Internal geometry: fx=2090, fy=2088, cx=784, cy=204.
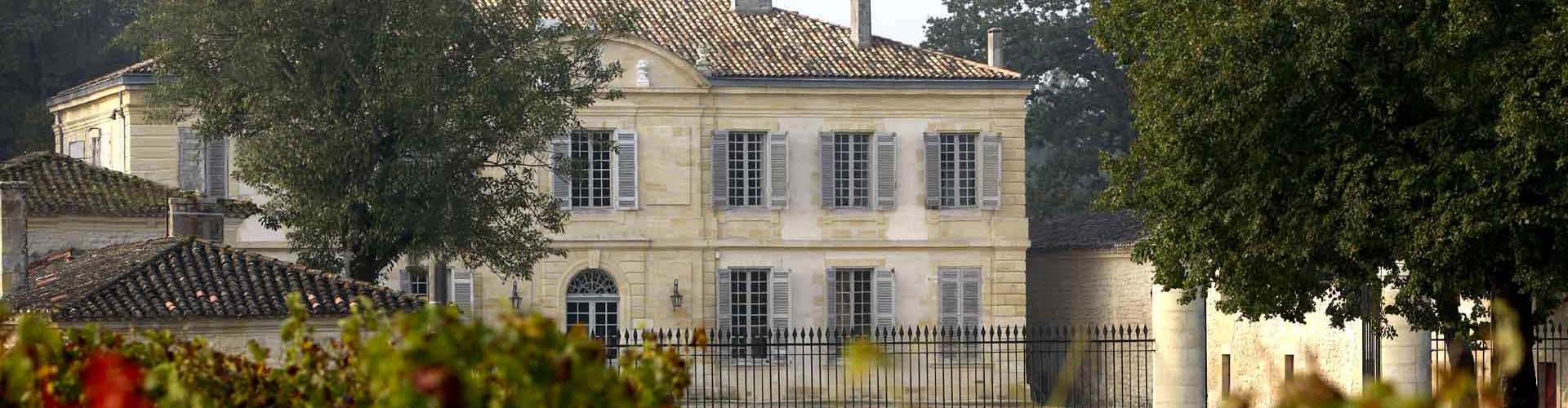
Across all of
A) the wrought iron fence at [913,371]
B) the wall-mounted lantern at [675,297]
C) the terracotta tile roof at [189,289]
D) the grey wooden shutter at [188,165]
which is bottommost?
the wrought iron fence at [913,371]

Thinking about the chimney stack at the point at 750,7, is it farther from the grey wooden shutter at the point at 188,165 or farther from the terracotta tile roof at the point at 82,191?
the terracotta tile roof at the point at 82,191

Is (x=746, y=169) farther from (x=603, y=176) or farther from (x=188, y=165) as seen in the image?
(x=188, y=165)

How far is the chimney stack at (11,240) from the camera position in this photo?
20516mm

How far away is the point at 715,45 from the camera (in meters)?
35.1

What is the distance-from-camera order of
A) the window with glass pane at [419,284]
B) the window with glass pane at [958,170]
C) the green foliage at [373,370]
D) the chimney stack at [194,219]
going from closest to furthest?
1. the green foliage at [373,370]
2. the chimney stack at [194,219]
3. the window with glass pane at [419,284]
4. the window with glass pane at [958,170]

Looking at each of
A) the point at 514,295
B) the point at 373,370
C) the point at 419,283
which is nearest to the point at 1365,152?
the point at 373,370

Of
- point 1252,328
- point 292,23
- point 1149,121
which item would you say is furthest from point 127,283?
point 1252,328

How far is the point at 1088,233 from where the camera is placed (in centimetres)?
3703

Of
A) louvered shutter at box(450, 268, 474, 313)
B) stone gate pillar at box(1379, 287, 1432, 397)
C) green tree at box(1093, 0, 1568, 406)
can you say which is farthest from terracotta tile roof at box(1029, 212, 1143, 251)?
green tree at box(1093, 0, 1568, 406)

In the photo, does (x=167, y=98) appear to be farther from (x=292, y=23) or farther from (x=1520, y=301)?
(x=1520, y=301)

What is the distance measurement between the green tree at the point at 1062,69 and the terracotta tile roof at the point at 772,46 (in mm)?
12595

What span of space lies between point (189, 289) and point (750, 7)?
741 inches

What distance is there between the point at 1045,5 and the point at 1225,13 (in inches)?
1218

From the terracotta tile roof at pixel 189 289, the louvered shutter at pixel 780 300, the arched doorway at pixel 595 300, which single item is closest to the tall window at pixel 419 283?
the arched doorway at pixel 595 300
